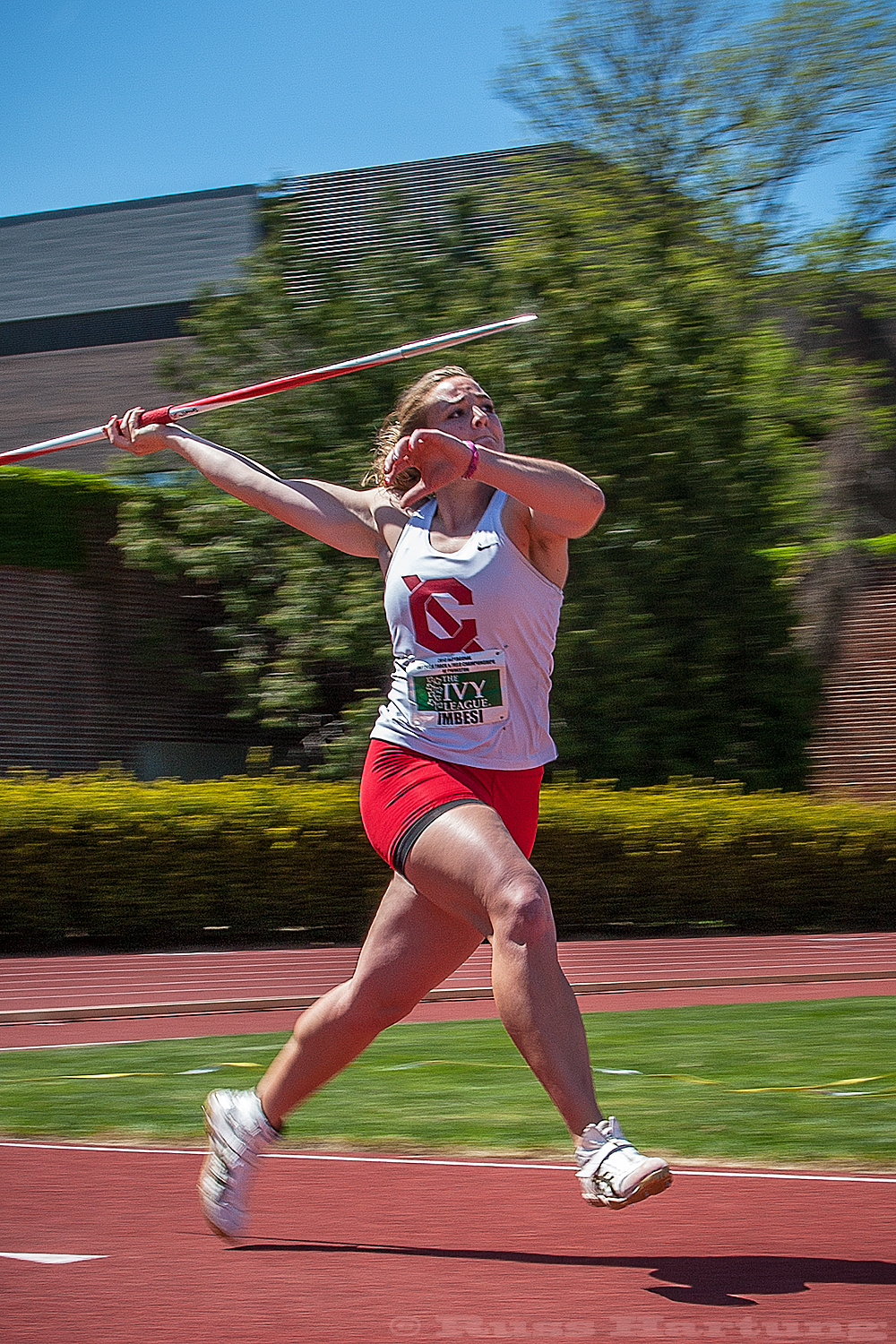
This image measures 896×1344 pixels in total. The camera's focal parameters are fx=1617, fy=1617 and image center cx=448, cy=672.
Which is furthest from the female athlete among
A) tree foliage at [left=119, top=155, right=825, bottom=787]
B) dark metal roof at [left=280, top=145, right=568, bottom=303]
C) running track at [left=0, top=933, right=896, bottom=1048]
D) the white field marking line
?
dark metal roof at [left=280, top=145, right=568, bottom=303]

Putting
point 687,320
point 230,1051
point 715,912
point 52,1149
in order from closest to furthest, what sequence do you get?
point 52,1149 < point 230,1051 < point 715,912 < point 687,320

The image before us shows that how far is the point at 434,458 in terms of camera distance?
3.45 meters

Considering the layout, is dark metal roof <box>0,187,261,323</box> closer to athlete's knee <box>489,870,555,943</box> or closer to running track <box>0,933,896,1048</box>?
running track <box>0,933,896,1048</box>

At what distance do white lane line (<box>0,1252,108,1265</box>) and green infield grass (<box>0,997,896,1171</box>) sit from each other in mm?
1462

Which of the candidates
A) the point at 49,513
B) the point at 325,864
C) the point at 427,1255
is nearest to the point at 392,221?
the point at 49,513

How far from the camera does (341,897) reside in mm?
14508

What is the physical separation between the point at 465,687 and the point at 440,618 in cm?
16

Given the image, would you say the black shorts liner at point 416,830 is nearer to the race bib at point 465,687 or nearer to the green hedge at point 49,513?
the race bib at point 465,687

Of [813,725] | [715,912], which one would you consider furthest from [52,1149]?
[813,725]

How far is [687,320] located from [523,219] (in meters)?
2.42

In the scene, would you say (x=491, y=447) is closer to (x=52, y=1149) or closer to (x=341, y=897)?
(x=52, y=1149)

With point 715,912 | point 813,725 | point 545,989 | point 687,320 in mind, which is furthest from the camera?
point 813,725

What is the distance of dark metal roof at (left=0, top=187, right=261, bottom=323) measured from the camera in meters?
33.9

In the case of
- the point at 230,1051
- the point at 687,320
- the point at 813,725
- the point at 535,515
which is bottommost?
the point at 813,725
